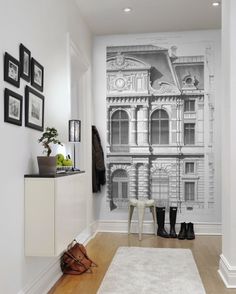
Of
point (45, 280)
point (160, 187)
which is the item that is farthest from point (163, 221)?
point (45, 280)

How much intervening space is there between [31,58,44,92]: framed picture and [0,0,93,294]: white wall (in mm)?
78

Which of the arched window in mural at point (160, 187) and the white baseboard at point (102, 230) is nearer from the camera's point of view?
the white baseboard at point (102, 230)

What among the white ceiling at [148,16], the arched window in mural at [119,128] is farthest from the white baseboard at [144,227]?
the white ceiling at [148,16]

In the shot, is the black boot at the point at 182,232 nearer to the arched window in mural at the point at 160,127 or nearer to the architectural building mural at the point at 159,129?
the architectural building mural at the point at 159,129

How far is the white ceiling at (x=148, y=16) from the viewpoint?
14.0 feet

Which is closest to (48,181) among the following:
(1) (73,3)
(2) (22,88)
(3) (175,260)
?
(2) (22,88)

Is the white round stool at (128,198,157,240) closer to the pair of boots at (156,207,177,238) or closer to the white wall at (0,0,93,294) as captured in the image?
the pair of boots at (156,207,177,238)

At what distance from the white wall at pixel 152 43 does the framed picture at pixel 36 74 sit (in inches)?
96.3

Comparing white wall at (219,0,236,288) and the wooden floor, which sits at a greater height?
white wall at (219,0,236,288)

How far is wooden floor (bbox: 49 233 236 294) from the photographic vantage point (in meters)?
2.97

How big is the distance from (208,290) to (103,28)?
377cm

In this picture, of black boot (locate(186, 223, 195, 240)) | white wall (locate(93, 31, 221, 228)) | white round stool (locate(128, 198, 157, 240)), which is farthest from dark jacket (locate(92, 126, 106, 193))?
black boot (locate(186, 223, 195, 240))

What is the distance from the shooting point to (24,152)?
2590 millimetres

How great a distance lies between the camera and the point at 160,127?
5316mm
